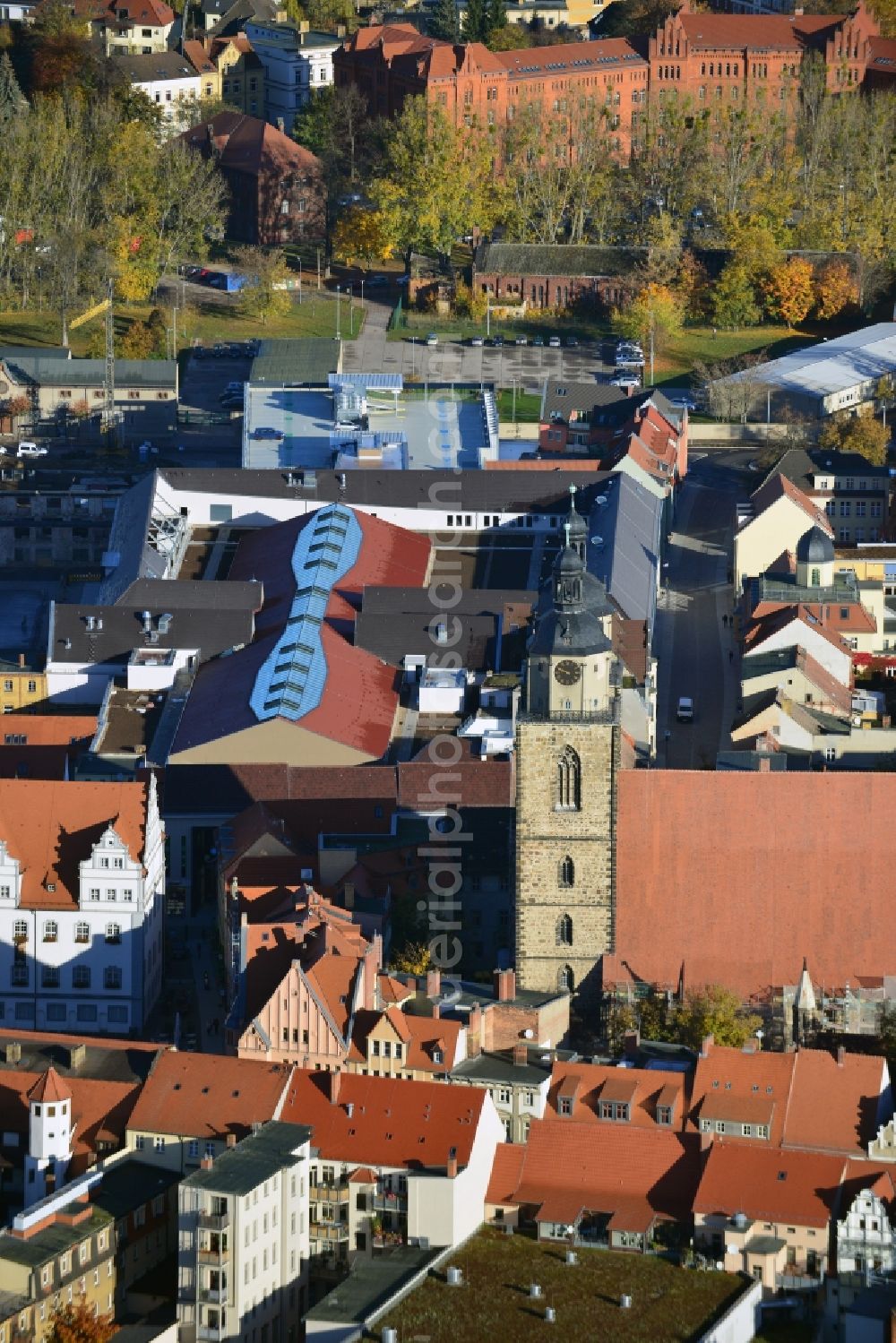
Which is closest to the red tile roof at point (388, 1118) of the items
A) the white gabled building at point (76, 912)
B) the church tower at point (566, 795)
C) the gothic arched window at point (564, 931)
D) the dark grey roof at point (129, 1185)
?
the dark grey roof at point (129, 1185)

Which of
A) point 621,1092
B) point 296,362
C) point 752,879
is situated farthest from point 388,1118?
point 296,362

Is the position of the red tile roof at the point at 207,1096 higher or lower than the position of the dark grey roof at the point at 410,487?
lower

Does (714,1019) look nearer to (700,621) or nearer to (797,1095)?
(797,1095)

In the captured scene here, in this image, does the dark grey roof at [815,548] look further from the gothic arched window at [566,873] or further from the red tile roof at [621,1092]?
the red tile roof at [621,1092]

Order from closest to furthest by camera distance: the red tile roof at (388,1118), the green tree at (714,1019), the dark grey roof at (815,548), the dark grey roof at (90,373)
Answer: the red tile roof at (388,1118) < the green tree at (714,1019) < the dark grey roof at (815,548) < the dark grey roof at (90,373)

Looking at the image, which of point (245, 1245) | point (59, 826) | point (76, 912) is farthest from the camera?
point (59, 826)

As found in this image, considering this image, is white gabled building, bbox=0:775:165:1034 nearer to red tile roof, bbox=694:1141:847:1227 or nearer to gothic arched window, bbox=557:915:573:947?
gothic arched window, bbox=557:915:573:947

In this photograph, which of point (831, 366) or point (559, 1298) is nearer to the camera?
point (559, 1298)
